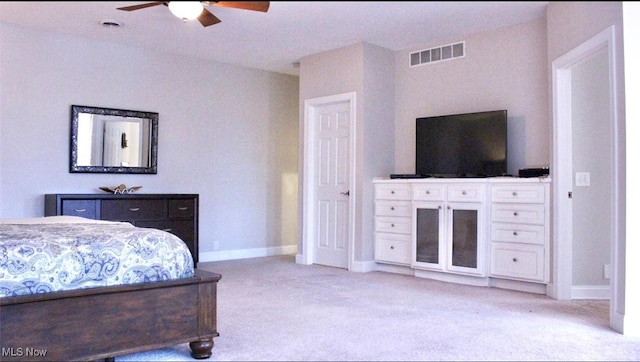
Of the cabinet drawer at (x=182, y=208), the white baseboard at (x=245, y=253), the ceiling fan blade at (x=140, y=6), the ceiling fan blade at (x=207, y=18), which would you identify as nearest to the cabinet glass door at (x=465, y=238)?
the cabinet drawer at (x=182, y=208)

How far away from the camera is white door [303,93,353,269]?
18.0 ft

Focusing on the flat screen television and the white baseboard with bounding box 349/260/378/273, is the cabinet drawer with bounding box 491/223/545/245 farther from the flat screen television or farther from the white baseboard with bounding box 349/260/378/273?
the white baseboard with bounding box 349/260/378/273

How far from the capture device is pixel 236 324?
3.04m

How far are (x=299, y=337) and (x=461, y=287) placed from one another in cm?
208

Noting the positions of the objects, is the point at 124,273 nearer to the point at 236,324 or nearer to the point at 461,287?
the point at 236,324

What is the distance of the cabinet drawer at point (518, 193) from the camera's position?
4.06 metres

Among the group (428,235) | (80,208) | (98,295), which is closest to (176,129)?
(80,208)

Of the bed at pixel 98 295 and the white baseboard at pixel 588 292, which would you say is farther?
the white baseboard at pixel 588 292

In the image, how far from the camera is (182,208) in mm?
5258

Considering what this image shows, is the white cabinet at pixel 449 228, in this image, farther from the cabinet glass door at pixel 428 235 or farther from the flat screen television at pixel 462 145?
the flat screen television at pixel 462 145

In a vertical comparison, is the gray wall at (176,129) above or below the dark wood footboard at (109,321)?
above

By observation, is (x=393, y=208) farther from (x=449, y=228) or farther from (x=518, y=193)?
(x=518, y=193)

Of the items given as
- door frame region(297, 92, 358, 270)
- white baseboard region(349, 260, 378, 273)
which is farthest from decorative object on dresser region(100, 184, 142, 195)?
white baseboard region(349, 260, 378, 273)

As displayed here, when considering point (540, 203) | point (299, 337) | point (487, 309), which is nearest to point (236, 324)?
point (299, 337)
